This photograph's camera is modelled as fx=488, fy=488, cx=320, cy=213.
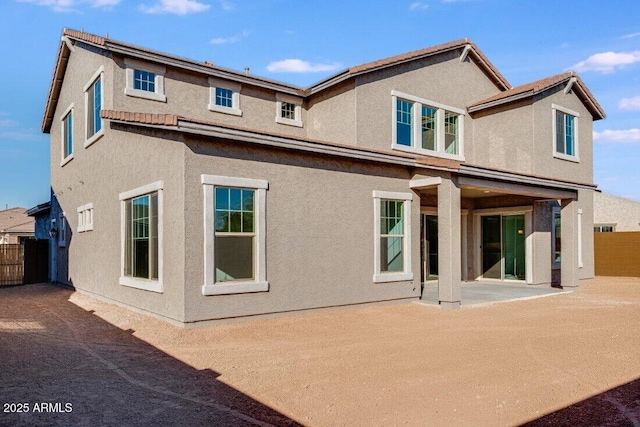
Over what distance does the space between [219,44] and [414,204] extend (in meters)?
9.69

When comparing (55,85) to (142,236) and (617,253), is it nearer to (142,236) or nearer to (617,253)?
(142,236)

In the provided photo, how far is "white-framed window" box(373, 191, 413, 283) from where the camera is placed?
12.1m

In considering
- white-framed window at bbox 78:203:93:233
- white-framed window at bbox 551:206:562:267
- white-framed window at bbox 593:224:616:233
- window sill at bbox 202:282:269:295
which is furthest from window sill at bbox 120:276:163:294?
white-framed window at bbox 593:224:616:233

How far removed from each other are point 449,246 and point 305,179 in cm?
401

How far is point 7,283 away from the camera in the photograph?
20641 millimetres

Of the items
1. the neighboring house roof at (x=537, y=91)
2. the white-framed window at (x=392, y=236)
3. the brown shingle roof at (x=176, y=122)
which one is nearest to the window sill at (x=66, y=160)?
the brown shingle roof at (x=176, y=122)

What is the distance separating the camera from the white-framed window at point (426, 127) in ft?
51.8

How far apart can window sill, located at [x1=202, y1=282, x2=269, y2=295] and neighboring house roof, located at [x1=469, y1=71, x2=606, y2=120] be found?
12005mm

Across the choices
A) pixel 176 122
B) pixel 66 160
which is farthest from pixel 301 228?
pixel 66 160

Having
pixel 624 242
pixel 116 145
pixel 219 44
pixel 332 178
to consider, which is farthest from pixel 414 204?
pixel 624 242

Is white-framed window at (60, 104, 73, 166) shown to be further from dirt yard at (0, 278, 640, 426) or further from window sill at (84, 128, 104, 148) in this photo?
dirt yard at (0, 278, 640, 426)

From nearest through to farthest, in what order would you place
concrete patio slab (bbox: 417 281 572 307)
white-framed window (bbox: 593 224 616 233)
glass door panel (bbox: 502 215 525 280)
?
concrete patio slab (bbox: 417 281 572 307) → glass door panel (bbox: 502 215 525 280) → white-framed window (bbox: 593 224 616 233)

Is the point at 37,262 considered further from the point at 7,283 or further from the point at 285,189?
the point at 285,189

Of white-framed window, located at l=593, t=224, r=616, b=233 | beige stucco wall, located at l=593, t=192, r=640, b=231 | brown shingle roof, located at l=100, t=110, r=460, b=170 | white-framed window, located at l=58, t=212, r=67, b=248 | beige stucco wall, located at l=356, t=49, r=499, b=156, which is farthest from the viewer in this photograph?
white-framed window, located at l=593, t=224, r=616, b=233
